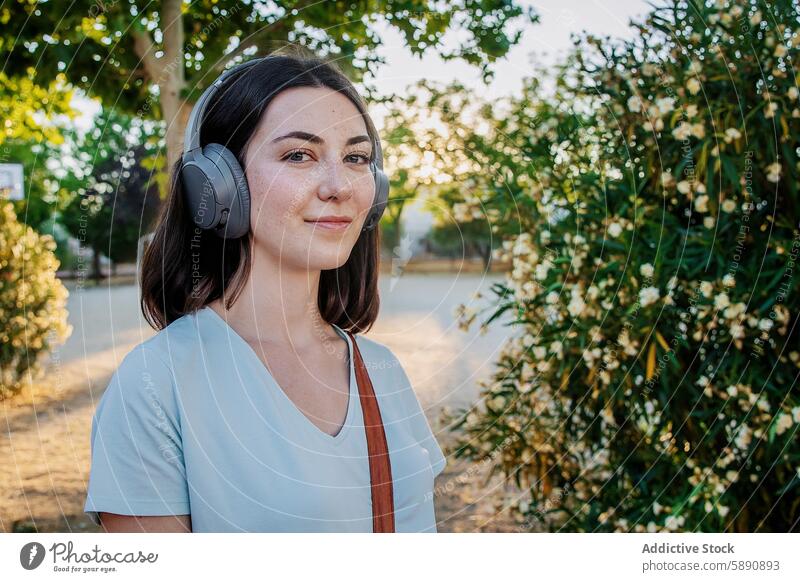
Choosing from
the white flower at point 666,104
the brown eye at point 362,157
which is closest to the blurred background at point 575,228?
the white flower at point 666,104

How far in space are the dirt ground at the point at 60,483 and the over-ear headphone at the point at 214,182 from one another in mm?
1063

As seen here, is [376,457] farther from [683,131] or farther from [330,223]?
[683,131]

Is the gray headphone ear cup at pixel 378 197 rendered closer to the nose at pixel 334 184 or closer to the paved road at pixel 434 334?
the nose at pixel 334 184

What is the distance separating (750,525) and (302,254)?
3.96 feet

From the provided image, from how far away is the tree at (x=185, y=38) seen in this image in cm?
157

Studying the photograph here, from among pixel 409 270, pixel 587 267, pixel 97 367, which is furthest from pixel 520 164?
pixel 97 367

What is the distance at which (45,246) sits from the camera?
319 cm

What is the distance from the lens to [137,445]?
2.98 feet

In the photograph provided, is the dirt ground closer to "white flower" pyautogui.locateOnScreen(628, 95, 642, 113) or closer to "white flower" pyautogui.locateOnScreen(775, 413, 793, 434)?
"white flower" pyautogui.locateOnScreen(775, 413, 793, 434)

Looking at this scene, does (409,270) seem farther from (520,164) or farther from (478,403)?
(478,403)

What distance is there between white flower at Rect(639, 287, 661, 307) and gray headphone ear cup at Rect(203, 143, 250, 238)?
857mm

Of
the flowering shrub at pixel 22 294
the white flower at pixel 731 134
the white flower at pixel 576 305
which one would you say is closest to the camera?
the white flower at pixel 731 134

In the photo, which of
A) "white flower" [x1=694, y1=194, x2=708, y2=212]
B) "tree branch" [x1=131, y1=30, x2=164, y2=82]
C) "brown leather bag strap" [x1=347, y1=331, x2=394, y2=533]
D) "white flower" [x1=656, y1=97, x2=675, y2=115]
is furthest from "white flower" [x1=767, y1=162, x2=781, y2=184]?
"tree branch" [x1=131, y1=30, x2=164, y2=82]

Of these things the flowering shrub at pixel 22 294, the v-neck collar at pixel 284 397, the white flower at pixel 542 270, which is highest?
the white flower at pixel 542 270
